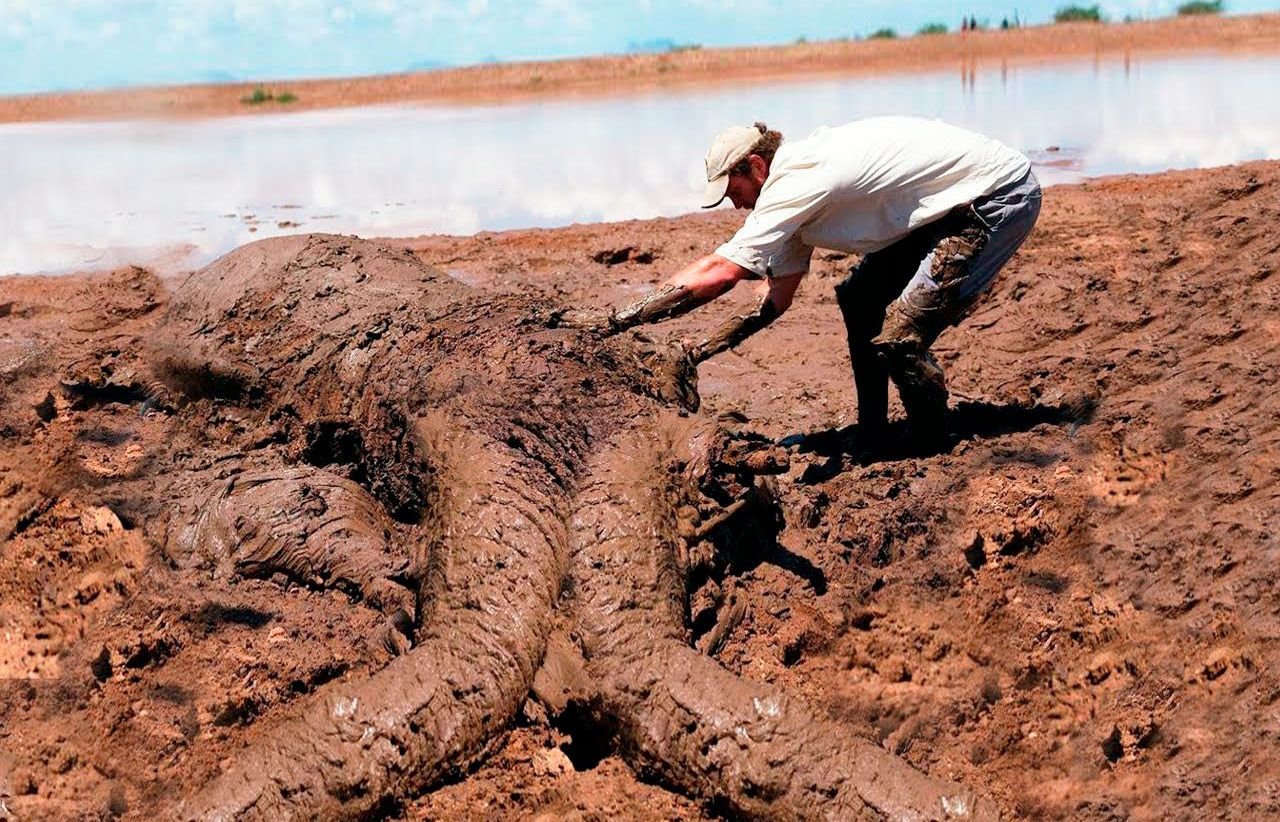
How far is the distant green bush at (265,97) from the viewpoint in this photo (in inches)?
1122

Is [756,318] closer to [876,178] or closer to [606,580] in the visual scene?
[876,178]

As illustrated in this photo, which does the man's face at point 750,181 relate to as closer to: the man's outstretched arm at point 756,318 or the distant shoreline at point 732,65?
the man's outstretched arm at point 756,318

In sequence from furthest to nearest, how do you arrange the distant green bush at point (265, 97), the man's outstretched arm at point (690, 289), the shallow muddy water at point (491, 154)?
1. the distant green bush at point (265, 97)
2. the shallow muddy water at point (491, 154)
3. the man's outstretched arm at point (690, 289)

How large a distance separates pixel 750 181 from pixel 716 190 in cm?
14

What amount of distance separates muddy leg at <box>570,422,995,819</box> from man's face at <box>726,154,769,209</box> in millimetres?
1382

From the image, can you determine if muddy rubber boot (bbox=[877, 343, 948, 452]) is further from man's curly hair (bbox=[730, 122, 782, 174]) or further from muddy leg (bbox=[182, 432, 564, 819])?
muddy leg (bbox=[182, 432, 564, 819])

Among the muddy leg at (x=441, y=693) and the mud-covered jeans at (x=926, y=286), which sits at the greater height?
the mud-covered jeans at (x=926, y=286)

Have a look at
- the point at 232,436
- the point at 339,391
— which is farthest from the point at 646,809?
the point at 232,436

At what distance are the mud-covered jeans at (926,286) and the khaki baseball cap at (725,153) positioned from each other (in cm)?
86

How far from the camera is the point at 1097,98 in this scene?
2139cm

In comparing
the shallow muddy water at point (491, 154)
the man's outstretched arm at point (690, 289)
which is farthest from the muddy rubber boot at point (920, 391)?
the shallow muddy water at point (491, 154)

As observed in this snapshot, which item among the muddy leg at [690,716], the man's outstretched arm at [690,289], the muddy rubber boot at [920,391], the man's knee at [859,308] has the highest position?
the man's outstretched arm at [690,289]

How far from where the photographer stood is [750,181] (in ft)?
15.5

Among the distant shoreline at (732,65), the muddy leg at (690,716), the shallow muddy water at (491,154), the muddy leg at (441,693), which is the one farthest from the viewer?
the distant shoreline at (732,65)
